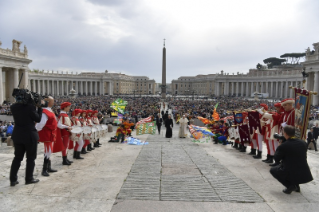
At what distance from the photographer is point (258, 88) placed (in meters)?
82.1

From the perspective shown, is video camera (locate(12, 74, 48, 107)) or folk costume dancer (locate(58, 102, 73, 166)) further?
folk costume dancer (locate(58, 102, 73, 166))

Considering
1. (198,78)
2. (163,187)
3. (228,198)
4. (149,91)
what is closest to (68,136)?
(163,187)

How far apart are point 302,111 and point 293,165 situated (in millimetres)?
1274

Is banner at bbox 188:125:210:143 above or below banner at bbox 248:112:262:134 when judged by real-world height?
below

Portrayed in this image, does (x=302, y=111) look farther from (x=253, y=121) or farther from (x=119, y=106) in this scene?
(x=119, y=106)

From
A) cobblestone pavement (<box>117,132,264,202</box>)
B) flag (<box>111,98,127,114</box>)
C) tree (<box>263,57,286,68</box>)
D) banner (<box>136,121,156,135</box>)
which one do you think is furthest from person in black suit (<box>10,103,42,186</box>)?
tree (<box>263,57,286,68</box>)

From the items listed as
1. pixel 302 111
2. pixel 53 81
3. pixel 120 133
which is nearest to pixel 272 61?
pixel 53 81

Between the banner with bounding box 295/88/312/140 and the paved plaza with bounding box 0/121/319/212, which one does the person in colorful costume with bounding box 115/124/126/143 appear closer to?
the paved plaza with bounding box 0/121/319/212

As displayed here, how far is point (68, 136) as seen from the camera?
533 centimetres

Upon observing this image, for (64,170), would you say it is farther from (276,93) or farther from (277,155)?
(276,93)

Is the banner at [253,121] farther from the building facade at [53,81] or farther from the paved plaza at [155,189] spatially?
the building facade at [53,81]

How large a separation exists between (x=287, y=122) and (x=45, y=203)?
4.84 meters

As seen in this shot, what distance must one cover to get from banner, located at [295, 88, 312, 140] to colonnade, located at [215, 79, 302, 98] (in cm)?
6531

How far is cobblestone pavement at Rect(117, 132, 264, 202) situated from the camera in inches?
132
